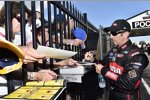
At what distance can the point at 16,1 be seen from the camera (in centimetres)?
266

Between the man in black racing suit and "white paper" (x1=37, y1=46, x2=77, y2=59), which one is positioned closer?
"white paper" (x1=37, y1=46, x2=77, y2=59)

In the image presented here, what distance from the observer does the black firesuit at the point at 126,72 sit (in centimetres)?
445

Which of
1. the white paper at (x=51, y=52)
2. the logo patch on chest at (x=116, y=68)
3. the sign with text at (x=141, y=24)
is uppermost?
the sign with text at (x=141, y=24)

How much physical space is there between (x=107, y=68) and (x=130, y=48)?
41cm

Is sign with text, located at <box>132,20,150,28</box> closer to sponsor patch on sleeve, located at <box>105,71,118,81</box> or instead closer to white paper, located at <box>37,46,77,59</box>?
sponsor patch on sleeve, located at <box>105,71,118,81</box>

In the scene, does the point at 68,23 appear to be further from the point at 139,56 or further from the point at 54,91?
the point at 54,91

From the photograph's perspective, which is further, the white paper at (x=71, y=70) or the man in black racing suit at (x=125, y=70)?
the man in black racing suit at (x=125, y=70)

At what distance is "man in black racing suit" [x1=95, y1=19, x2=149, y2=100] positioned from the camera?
4449 millimetres

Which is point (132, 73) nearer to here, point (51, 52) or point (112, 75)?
point (112, 75)

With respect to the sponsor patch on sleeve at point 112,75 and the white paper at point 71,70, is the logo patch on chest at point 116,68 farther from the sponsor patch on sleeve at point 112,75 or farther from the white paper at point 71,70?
the white paper at point 71,70

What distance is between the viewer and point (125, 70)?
177 inches

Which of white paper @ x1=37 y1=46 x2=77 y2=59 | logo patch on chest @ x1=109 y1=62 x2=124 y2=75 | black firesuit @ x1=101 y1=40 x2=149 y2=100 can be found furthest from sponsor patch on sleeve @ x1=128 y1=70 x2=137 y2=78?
white paper @ x1=37 y1=46 x2=77 y2=59

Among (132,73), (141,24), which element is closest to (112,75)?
(132,73)

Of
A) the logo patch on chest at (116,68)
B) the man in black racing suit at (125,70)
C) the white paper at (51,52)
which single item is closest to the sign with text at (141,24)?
the man in black racing suit at (125,70)
